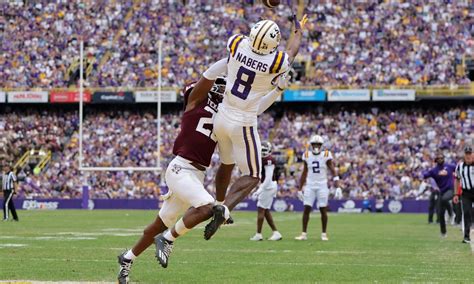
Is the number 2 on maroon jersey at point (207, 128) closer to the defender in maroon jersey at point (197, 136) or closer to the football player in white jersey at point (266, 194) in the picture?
the defender in maroon jersey at point (197, 136)

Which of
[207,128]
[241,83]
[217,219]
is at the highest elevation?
[241,83]

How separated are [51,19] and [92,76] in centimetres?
466

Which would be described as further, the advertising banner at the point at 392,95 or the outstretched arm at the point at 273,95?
the advertising banner at the point at 392,95

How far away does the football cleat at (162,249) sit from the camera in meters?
9.16

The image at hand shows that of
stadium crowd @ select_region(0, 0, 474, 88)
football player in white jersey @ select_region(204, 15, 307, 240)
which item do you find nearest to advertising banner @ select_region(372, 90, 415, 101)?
stadium crowd @ select_region(0, 0, 474, 88)

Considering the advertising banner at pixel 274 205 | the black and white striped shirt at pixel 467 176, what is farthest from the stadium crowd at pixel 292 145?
the black and white striped shirt at pixel 467 176

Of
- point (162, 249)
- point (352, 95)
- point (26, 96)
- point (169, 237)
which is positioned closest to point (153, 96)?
point (26, 96)

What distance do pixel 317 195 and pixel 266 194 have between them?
3.57ft

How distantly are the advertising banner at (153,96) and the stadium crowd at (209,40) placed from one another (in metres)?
0.64

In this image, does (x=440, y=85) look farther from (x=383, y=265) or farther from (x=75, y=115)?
(x=383, y=265)

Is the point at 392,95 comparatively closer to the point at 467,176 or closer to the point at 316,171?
the point at 316,171

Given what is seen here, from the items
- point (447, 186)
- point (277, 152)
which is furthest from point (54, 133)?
point (447, 186)

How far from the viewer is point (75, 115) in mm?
45969

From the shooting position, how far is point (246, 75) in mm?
9539
